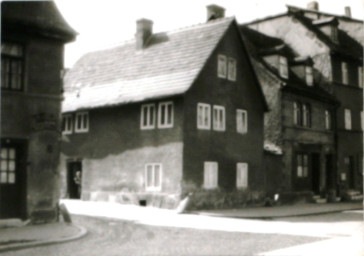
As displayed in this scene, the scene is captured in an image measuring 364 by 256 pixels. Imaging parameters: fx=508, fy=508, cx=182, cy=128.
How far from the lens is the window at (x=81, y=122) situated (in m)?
25.3

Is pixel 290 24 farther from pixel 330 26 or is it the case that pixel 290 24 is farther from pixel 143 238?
pixel 143 238

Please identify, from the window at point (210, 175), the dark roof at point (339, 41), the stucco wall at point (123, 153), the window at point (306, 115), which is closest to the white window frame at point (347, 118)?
the window at point (306, 115)

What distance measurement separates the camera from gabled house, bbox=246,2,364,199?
27.1 metres

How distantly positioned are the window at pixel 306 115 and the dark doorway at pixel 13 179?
17.6 meters

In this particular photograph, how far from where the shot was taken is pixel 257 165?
24.8 meters

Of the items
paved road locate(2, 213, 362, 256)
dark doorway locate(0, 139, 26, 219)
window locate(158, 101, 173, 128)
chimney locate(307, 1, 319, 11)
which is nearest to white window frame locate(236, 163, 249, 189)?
window locate(158, 101, 173, 128)

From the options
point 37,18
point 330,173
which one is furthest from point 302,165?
point 37,18

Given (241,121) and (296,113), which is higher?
(296,113)

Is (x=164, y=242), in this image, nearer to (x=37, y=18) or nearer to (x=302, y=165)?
(x=37, y=18)

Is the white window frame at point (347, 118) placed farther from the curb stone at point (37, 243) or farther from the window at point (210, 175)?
the curb stone at point (37, 243)

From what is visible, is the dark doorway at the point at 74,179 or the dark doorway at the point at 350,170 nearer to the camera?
the dark doorway at the point at 74,179

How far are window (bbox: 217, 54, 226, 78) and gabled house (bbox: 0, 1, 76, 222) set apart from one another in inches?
385

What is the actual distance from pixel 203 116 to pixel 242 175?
3.75m

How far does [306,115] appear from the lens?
27.8 m
